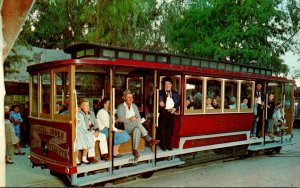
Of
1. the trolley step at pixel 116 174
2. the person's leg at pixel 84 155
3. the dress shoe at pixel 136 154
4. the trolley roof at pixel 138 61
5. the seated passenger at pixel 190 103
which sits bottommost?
the trolley step at pixel 116 174

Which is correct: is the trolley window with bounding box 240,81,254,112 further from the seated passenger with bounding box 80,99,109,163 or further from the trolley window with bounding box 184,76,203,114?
the seated passenger with bounding box 80,99,109,163

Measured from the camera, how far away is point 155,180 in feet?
28.4

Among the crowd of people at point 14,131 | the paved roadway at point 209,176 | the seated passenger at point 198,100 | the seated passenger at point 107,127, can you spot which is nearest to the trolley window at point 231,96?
the seated passenger at point 198,100

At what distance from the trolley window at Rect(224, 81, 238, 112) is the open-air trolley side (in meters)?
0.03

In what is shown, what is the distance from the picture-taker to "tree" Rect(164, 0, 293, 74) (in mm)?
19516

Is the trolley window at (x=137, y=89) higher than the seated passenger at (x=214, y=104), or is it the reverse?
the trolley window at (x=137, y=89)

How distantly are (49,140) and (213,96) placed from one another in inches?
203

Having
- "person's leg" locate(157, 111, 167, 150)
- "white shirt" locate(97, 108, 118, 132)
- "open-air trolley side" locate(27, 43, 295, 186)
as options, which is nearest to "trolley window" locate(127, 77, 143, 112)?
"open-air trolley side" locate(27, 43, 295, 186)

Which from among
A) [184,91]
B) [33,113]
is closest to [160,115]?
[184,91]

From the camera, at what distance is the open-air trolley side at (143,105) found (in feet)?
24.6

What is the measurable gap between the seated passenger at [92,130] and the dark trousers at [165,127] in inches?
70.6

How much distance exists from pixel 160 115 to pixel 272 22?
47.3ft

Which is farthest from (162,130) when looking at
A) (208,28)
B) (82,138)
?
(208,28)

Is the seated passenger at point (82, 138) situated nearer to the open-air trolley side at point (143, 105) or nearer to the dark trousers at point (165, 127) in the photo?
the open-air trolley side at point (143, 105)
